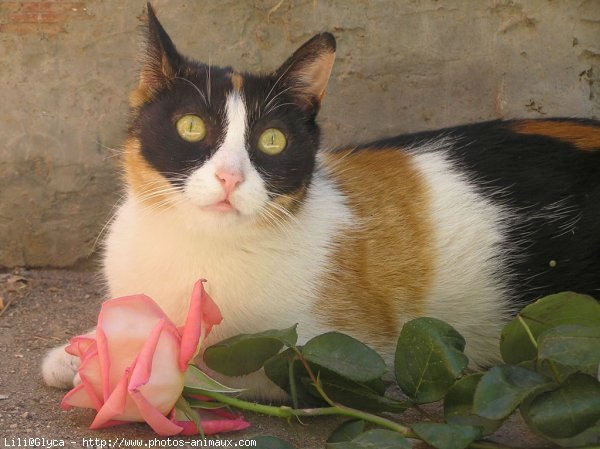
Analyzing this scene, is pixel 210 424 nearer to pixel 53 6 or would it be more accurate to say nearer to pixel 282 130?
pixel 282 130

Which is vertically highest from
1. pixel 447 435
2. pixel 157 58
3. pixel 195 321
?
pixel 157 58

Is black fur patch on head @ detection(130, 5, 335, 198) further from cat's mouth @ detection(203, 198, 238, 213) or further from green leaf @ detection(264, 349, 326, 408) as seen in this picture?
green leaf @ detection(264, 349, 326, 408)

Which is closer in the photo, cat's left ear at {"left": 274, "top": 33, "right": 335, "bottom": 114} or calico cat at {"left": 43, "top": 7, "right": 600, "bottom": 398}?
calico cat at {"left": 43, "top": 7, "right": 600, "bottom": 398}

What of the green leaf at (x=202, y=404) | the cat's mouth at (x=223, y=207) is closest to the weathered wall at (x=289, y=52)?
the cat's mouth at (x=223, y=207)

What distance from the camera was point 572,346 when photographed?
1914 mm

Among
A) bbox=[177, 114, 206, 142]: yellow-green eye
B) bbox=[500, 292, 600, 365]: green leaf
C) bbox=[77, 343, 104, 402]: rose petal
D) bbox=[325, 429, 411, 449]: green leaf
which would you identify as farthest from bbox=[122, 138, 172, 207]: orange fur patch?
bbox=[500, 292, 600, 365]: green leaf

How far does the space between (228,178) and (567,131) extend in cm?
126

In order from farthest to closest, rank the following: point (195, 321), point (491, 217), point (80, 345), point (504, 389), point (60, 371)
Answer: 1. point (491, 217)
2. point (60, 371)
3. point (80, 345)
4. point (195, 321)
5. point (504, 389)

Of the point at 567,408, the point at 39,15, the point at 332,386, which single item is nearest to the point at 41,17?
the point at 39,15

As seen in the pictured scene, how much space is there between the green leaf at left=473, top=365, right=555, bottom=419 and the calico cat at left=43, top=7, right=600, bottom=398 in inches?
25.6

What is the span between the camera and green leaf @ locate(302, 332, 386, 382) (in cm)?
204

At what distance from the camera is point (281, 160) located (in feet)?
7.80

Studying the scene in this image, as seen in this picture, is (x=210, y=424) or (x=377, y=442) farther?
(x=210, y=424)

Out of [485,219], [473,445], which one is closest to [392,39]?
[485,219]
